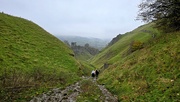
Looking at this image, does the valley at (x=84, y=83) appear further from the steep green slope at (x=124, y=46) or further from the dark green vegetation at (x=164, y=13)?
the steep green slope at (x=124, y=46)

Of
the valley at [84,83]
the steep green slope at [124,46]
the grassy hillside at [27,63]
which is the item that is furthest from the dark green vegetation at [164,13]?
the steep green slope at [124,46]

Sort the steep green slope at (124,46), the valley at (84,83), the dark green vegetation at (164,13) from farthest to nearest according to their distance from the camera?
the steep green slope at (124,46), the dark green vegetation at (164,13), the valley at (84,83)

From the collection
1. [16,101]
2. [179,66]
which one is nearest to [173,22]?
[179,66]

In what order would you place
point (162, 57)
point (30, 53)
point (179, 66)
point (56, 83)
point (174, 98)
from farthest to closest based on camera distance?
point (30, 53) < point (56, 83) < point (162, 57) < point (179, 66) < point (174, 98)

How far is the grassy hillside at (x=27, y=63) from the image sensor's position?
25184mm

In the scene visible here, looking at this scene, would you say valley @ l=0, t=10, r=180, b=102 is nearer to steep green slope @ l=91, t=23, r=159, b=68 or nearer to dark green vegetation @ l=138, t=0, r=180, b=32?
dark green vegetation @ l=138, t=0, r=180, b=32

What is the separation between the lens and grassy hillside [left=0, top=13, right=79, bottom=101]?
25.2 metres

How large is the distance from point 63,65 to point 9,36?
16201 millimetres

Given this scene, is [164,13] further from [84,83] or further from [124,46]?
[124,46]

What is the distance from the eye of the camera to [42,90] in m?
25.4

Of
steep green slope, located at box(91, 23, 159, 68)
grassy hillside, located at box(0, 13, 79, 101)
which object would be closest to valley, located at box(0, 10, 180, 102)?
grassy hillside, located at box(0, 13, 79, 101)

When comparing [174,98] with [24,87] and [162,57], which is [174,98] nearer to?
[162,57]

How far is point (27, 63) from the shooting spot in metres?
35.9

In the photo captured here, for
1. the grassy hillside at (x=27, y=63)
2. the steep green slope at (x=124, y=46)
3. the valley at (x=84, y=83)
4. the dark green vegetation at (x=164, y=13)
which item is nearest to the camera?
the valley at (x=84, y=83)
